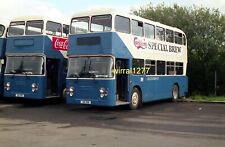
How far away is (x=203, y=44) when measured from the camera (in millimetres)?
28922

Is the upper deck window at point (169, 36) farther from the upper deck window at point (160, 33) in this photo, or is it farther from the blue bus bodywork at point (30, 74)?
the blue bus bodywork at point (30, 74)

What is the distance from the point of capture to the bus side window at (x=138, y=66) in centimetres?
1974

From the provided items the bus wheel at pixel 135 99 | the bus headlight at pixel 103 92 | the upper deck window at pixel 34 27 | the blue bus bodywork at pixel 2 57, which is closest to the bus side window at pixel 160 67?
the bus wheel at pixel 135 99

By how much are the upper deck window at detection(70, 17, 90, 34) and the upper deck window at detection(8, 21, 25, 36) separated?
11.6 feet

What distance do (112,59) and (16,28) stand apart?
627 cm

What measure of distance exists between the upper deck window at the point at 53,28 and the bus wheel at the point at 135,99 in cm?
506

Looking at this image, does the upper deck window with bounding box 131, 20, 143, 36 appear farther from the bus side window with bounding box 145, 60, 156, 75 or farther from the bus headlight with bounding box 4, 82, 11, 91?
the bus headlight with bounding box 4, 82, 11, 91

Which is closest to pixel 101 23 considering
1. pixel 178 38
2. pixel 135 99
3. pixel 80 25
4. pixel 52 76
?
pixel 80 25

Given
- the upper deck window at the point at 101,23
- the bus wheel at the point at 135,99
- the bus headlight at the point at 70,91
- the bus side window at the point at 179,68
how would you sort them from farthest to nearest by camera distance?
the bus side window at the point at 179,68 < the bus wheel at the point at 135,99 < the bus headlight at the point at 70,91 < the upper deck window at the point at 101,23

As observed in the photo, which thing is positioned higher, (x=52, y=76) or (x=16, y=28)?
(x=16, y=28)

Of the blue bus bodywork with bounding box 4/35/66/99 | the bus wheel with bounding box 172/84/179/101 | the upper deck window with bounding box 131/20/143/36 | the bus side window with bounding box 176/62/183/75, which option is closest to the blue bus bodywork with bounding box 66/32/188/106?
the upper deck window with bounding box 131/20/143/36

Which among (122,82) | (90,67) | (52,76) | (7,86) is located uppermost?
(90,67)

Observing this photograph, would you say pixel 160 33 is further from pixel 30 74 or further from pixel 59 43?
pixel 30 74

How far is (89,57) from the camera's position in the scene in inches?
727
